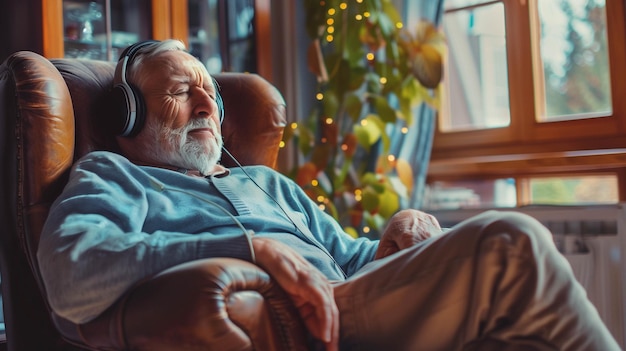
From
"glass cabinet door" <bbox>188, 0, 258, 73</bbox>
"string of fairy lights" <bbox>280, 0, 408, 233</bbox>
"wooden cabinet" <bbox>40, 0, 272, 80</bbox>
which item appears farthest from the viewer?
"glass cabinet door" <bbox>188, 0, 258, 73</bbox>

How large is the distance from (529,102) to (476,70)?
279 millimetres

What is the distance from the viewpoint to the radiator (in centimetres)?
215

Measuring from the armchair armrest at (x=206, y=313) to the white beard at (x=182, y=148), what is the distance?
22.9 inches

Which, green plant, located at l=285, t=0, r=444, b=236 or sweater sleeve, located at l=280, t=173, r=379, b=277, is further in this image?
green plant, located at l=285, t=0, r=444, b=236

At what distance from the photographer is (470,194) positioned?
2.78m

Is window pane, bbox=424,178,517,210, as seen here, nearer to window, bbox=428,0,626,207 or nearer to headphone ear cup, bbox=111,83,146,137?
window, bbox=428,0,626,207

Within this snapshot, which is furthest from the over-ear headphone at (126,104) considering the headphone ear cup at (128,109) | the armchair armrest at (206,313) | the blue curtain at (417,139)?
the blue curtain at (417,139)

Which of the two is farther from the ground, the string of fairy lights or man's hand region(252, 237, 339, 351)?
the string of fairy lights

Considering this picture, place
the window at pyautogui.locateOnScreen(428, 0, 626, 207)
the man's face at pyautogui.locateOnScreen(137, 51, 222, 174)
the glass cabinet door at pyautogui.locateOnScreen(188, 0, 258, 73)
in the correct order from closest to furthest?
1. the man's face at pyautogui.locateOnScreen(137, 51, 222, 174)
2. the window at pyautogui.locateOnScreen(428, 0, 626, 207)
3. the glass cabinet door at pyautogui.locateOnScreen(188, 0, 258, 73)

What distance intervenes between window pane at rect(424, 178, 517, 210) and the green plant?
8.8 inches

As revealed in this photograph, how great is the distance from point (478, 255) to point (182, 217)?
64 cm

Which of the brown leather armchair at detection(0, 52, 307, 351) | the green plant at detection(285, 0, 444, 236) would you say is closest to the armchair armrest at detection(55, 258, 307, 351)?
the brown leather armchair at detection(0, 52, 307, 351)

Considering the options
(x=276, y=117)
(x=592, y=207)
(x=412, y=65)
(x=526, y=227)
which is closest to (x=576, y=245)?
(x=592, y=207)

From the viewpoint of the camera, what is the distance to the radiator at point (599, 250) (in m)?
2.15
